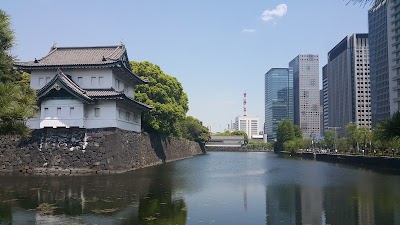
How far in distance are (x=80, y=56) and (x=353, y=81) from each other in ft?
436

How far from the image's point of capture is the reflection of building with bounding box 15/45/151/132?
31938 millimetres

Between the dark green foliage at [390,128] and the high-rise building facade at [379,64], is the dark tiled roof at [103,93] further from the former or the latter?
the high-rise building facade at [379,64]

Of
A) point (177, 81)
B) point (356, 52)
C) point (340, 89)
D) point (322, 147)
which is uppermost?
point (356, 52)

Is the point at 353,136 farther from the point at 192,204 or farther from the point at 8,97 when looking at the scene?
the point at 8,97

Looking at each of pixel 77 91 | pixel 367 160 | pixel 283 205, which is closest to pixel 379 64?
pixel 367 160

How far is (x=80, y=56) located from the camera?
1433 inches

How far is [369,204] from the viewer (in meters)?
16.5

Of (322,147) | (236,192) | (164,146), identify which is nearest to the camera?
(236,192)

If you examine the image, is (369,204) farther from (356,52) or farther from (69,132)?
(356,52)

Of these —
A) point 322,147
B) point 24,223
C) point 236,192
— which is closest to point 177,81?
point 236,192

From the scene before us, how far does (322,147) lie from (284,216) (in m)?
91.4

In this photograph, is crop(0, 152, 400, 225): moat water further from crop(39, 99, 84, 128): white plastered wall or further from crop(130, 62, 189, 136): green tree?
crop(130, 62, 189, 136): green tree

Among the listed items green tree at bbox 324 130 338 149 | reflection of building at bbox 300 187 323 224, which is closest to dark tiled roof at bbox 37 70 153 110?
reflection of building at bbox 300 187 323 224

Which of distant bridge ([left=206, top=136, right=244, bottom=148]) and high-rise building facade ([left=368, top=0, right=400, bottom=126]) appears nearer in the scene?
high-rise building facade ([left=368, top=0, right=400, bottom=126])
